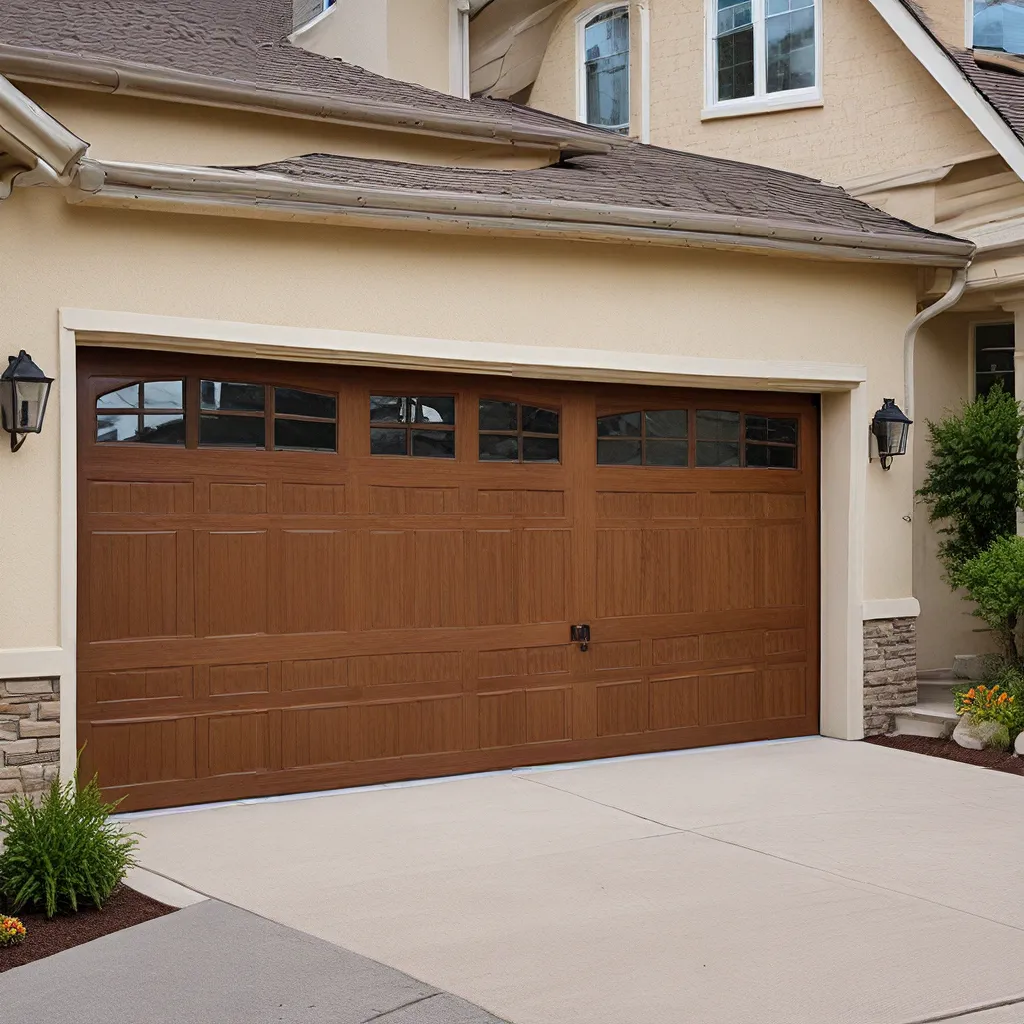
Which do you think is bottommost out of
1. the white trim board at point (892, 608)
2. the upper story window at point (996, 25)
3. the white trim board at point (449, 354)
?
the white trim board at point (892, 608)

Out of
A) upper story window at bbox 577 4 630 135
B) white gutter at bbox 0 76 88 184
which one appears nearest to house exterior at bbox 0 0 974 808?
white gutter at bbox 0 76 88 184

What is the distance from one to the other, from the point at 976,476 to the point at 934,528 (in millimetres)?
1326

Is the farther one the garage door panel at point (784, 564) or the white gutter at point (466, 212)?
the garage door panel at point (784, 564)

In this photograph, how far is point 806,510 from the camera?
10383 mm

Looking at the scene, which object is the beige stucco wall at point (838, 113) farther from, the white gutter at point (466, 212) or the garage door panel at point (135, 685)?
the garage door panel at point (135, 685)

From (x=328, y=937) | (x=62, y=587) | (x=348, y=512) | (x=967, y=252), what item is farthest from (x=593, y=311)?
(x=328, y=937)

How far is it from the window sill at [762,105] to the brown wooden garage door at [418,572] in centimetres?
288

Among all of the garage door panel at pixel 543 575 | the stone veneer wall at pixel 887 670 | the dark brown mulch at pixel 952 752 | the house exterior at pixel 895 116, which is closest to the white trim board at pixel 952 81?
the house exterior at pixel 895 116

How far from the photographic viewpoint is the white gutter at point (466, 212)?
7.12m

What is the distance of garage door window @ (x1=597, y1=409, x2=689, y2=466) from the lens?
372 inches

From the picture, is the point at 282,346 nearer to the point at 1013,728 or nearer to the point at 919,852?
the point at 919,852

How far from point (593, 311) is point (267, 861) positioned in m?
4.23

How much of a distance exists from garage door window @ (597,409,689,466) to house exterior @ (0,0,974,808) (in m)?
0.03

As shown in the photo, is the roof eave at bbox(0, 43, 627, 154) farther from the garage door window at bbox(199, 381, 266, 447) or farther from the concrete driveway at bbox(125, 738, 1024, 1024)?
the concrete driveway at bbox(125, 738, 1024, 1024)
